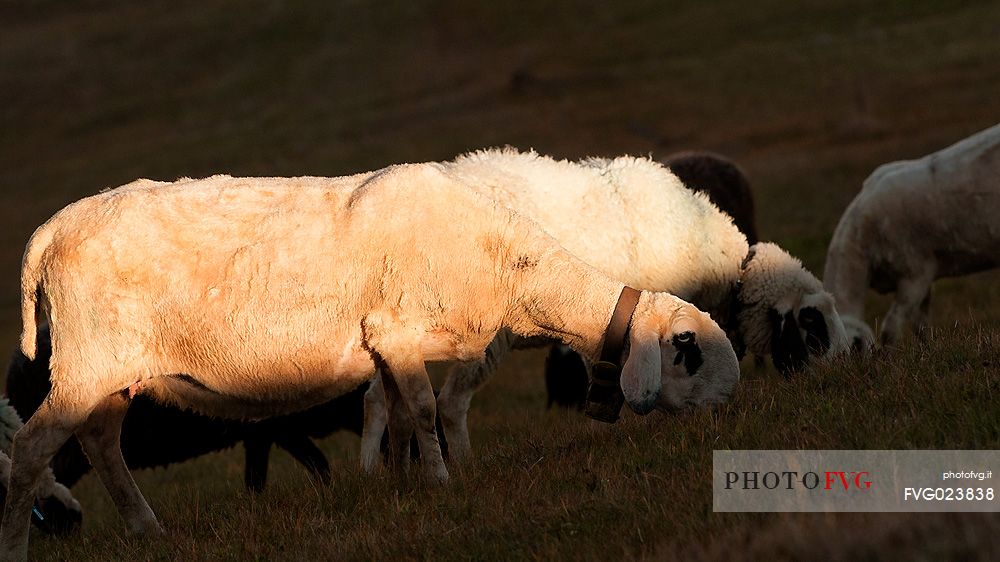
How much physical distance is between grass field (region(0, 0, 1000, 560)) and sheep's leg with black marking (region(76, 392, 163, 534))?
18 cm

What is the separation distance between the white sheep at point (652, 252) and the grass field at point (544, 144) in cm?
86

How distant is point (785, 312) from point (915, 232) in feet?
7.37

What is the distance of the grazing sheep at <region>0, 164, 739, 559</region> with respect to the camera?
20.6 feet

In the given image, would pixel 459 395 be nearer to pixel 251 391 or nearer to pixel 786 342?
pixel 251 391

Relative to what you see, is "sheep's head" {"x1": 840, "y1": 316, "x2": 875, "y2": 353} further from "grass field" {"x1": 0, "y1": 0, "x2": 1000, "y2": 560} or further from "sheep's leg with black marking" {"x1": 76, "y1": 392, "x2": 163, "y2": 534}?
"sheep's leg with black marking" {"x1": 76, "y1": 392, "x2": 163, "y2": 534}

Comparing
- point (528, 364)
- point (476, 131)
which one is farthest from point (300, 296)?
point (476, 131)

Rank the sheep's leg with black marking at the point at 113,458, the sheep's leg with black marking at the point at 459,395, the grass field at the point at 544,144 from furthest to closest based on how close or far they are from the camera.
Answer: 1. the sheep's leg with black marking at the point at 459,395
2. the sheep's leg with black marking at the point at 113,458
3. the grass field at the point at 544,144

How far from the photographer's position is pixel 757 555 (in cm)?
400

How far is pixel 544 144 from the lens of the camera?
36969 mm

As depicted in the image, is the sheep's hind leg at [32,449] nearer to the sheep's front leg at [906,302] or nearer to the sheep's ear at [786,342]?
the sheep's ear at [786,342]

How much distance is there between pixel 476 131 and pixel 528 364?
2466cm

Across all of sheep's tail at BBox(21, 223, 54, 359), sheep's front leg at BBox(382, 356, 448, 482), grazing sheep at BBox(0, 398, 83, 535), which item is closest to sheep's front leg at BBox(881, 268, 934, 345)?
sheep's front leg at BBox(382, 356, 448, 482)

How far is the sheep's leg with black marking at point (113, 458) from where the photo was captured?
6.71 metres

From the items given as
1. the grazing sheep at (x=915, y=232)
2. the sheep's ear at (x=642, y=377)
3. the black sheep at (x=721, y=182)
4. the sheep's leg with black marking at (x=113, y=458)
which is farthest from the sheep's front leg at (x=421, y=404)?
the black sheep at (x=721, y=182)
